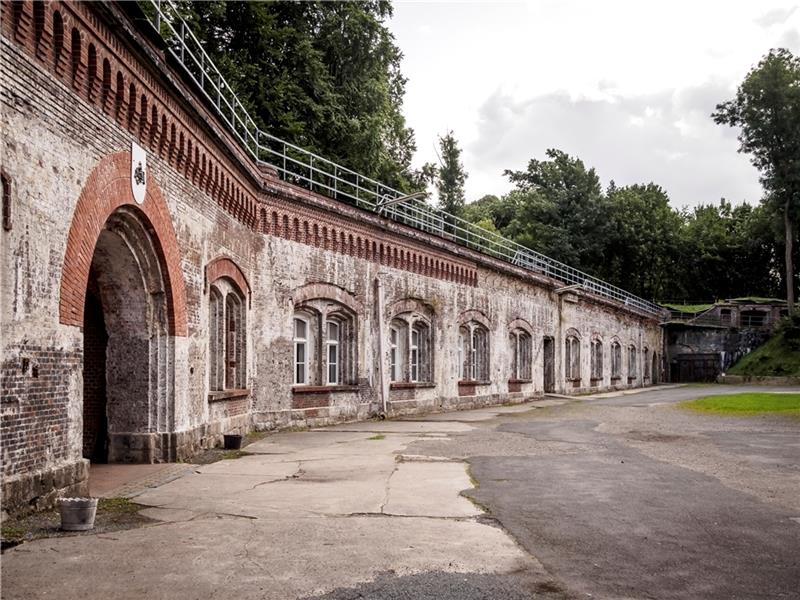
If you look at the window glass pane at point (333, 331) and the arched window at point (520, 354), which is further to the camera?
the arched window at point (520, 354)

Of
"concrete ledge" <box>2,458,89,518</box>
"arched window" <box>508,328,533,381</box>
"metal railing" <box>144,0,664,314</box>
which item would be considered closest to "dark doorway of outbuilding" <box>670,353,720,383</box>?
"metal railing" <box>144,0,664,314</box>

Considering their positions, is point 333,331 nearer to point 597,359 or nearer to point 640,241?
point 597,359

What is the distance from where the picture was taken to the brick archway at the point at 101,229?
766 cm

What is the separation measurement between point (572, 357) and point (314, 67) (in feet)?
52.4

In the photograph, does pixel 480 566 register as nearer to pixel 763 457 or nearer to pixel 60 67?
pixel 60 67

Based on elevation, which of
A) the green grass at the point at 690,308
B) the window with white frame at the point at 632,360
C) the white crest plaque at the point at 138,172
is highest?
the green grass at the point at 690,308

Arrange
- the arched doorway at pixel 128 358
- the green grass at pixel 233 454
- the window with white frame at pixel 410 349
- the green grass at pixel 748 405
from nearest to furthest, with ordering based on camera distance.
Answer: the arched doorway at pixel 128 358 < the green grass at pixel 233 454 < the window with white frame at pixel 410 349 < the green grass at pixel 748 405

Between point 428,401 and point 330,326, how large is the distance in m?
4.87

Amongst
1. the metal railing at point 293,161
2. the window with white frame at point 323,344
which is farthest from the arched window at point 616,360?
the window with white frame at point 323,344

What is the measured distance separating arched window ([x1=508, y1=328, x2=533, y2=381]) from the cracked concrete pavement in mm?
17409

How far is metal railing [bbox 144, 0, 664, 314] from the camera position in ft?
39.9

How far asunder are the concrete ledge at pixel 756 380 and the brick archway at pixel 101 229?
3554cm

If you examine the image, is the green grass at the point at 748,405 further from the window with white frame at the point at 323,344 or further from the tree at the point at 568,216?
the tree at the point at 568,216

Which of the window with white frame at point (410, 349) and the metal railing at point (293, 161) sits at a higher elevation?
the metal railing at point (293, 161)
